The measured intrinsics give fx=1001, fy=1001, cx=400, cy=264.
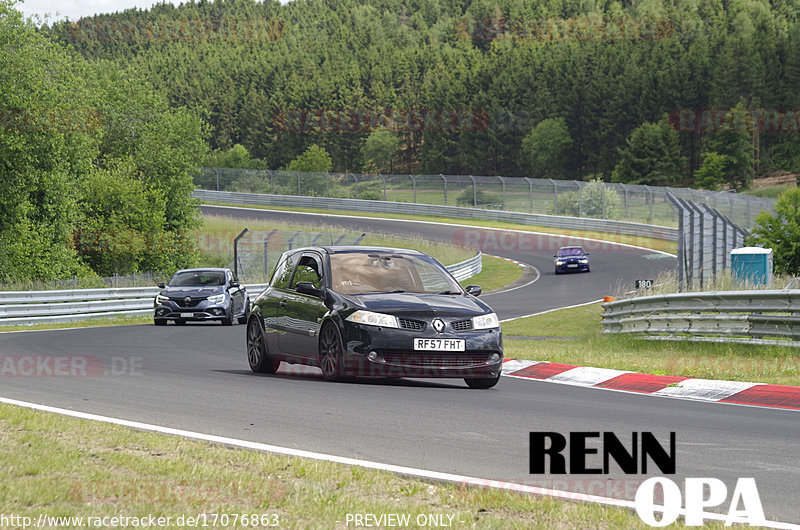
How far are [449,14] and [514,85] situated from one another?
3091 inches

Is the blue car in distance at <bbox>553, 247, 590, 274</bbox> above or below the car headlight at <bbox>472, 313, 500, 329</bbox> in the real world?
below

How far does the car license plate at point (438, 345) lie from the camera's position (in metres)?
10.7

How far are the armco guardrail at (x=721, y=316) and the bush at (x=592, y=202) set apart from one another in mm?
43192

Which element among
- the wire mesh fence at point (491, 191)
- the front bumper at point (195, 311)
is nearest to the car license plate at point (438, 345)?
the front bumper at point (195, 311)

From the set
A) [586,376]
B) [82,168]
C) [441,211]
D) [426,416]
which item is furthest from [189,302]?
[441,211]

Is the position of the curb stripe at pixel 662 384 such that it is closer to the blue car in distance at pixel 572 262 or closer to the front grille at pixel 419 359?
the front grille at pixel 419 359

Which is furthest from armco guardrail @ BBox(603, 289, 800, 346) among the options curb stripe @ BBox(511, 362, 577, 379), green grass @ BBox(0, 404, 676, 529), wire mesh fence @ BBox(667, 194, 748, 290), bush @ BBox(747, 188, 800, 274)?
green grass @ BBox(0, 404, 676, 529)

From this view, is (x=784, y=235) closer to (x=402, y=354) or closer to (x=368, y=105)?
(x=402, y=354)

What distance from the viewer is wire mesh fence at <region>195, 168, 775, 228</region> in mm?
59850

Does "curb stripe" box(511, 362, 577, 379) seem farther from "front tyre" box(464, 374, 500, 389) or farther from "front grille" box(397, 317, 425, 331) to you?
"front grille" box(397, 317, 425, 331)

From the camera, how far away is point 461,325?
1095cm

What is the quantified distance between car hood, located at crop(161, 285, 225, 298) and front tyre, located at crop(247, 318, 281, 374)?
1140cm

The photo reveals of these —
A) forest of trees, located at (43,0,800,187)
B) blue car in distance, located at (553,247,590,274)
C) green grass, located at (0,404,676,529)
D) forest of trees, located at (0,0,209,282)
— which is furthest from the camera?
forest of trees, located at (43,0,800,187)

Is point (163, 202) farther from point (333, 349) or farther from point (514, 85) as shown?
point (514, 85)
